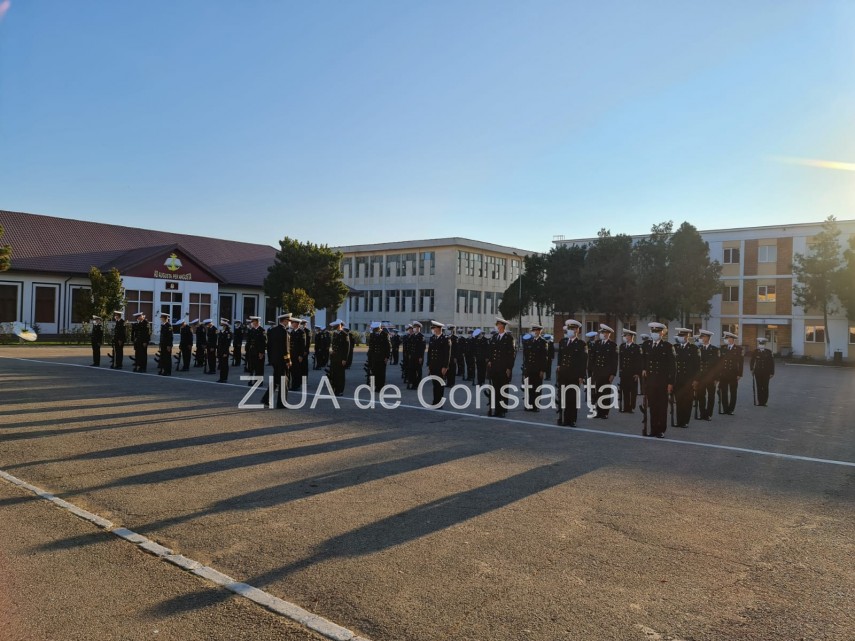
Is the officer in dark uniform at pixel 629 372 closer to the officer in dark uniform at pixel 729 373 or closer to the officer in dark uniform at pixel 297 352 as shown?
the officer in dark uniform at pixel 729 373

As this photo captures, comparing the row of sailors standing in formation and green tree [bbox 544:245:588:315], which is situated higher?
green tree [bbox 544:245:588:315]

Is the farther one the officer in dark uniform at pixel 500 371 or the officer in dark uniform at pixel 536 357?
the officer in dark uniform at pixel 536 357

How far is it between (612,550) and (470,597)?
1.54 meters

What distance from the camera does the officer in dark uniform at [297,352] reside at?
54.9 ft

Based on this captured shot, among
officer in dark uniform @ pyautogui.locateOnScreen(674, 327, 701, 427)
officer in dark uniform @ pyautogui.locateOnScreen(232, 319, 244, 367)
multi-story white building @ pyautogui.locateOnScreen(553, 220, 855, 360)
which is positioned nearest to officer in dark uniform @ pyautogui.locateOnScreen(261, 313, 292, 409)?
officer in dark uniform @ pyautogui.locateOnScreen(674, 327, 701, 427)

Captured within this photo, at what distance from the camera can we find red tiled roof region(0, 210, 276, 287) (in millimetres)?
44472

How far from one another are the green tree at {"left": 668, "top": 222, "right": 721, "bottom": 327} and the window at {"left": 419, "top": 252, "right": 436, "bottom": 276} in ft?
106

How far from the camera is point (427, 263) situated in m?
78.6

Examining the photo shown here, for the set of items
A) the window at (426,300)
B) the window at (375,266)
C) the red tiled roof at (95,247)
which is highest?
the window at (375,266)

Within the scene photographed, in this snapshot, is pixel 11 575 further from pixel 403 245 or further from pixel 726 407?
pixel 403 245

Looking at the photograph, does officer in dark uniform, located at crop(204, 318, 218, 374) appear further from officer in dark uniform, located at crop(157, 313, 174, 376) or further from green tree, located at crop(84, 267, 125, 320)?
green tree, located at crop(84, 267, 125, 320)

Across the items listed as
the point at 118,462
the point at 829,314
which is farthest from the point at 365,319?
the point at 118,462

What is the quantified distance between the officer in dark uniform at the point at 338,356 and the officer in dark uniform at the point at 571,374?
5.82 metres

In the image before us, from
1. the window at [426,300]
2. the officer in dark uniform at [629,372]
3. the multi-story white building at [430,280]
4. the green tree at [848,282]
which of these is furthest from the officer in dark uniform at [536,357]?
the window at [426,300]
